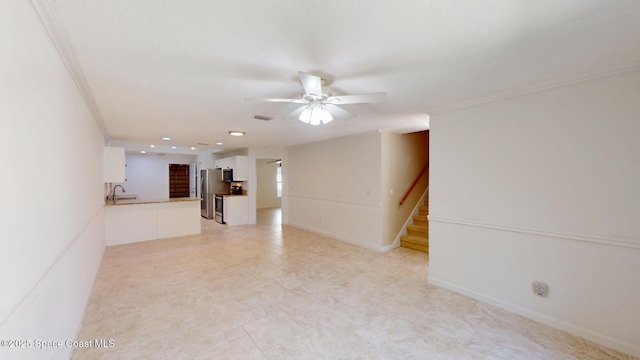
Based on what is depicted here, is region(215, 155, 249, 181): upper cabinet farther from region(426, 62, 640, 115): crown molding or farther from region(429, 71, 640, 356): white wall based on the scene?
A: region(429, 71, 640, 356): white wall

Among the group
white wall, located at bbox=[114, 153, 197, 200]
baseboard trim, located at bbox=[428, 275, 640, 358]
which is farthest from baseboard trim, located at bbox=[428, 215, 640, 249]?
white wall, located at bbox=[114, 153, 197, 200]

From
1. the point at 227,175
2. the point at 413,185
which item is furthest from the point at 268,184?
the point at 413,185

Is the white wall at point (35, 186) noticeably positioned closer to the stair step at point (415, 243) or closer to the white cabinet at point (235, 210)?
the stair step at point (415, 243)

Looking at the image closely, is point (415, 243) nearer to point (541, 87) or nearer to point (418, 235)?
point (418, 235)

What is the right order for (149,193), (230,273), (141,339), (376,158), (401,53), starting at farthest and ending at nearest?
(149,193) < (376,158) < (230,273) < (141,339) < (401,53)

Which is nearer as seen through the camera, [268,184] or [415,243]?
[415,243]

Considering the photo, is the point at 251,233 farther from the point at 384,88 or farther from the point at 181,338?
the point at 384,88

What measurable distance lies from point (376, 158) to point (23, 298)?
4.53 metres

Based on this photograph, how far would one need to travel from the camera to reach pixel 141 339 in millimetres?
2248

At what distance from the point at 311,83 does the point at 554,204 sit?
8.56 ft

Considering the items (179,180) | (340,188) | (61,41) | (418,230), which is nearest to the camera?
(61,41)

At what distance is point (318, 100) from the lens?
7.37ft

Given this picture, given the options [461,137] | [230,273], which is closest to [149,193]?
[230,273]

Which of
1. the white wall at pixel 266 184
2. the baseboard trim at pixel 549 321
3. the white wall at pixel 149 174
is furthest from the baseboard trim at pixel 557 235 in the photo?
the white wall at pixel 149 174
